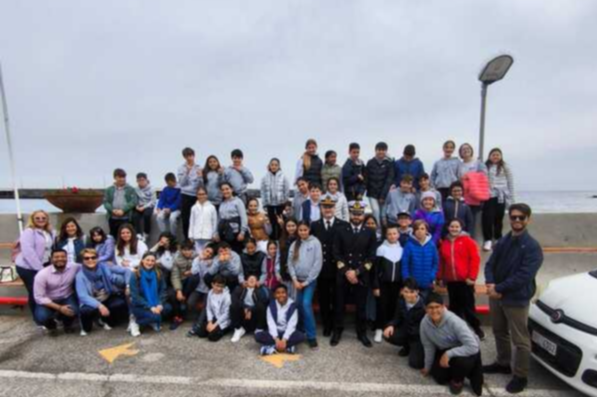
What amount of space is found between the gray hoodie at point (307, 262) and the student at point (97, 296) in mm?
2657

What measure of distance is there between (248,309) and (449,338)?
262cm

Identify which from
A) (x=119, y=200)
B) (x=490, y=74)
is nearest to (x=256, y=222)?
(x=119, y=200)

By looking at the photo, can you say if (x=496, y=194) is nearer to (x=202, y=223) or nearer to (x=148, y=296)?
(x=202, y=223)

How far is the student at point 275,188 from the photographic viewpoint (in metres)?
6.43

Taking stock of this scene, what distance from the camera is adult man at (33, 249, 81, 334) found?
5039 millimetres

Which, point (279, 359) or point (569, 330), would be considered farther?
point (279, 359)

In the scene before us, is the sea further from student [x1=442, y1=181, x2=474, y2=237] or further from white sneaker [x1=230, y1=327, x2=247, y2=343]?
white sneaker [x1=230, y1=327, x2=247, y2=343]

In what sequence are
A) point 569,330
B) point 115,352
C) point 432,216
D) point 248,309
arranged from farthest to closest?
point 432,216 < point 248,309 < point 115,352 < point 569,330

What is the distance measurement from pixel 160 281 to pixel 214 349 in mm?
1455

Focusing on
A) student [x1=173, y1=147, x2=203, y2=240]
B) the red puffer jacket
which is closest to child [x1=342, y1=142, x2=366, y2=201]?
the red puffer jacket

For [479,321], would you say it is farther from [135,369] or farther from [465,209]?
[135,369]

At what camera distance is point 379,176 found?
628cm

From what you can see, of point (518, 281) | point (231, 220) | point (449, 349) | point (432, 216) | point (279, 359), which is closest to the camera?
point (518, 281)

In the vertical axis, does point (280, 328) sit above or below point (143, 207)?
below
